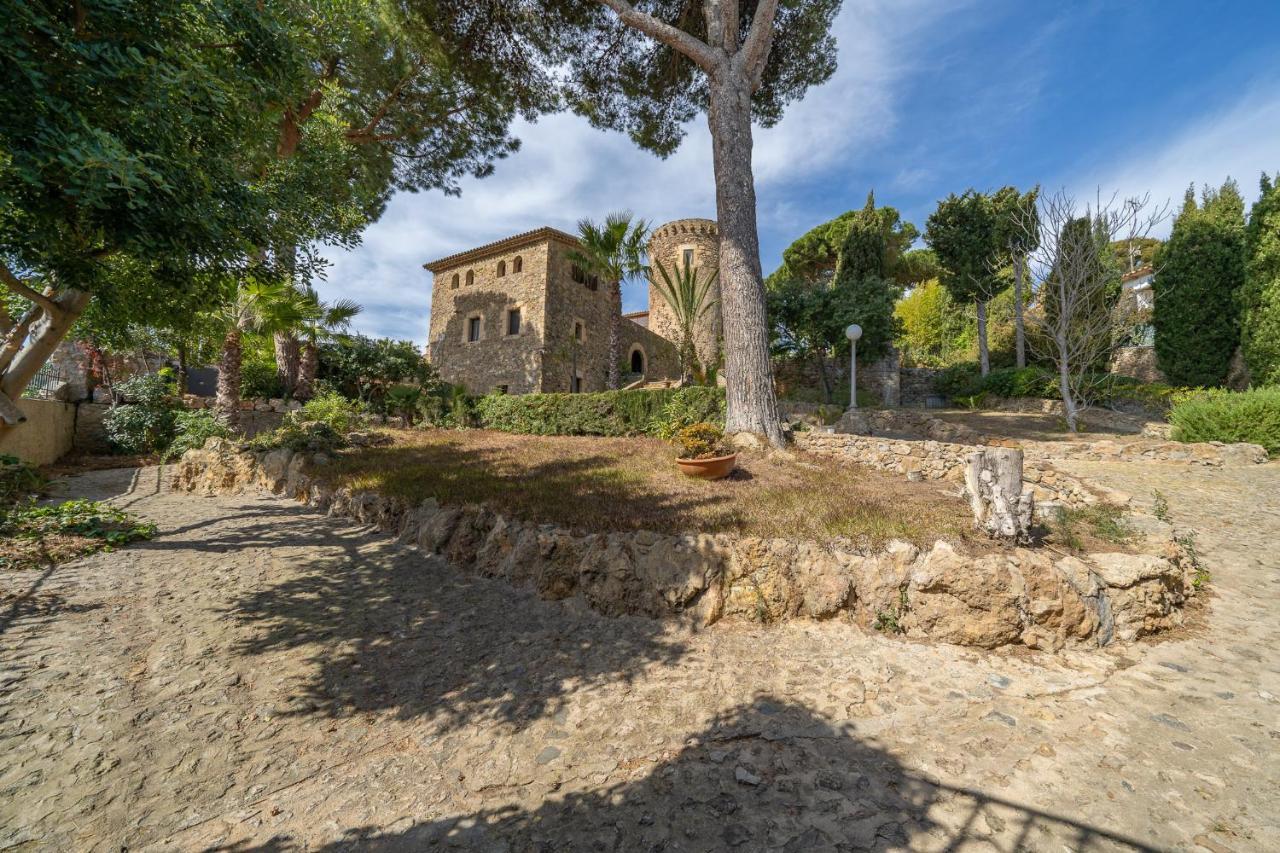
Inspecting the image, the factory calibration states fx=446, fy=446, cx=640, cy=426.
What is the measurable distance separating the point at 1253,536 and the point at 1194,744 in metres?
5.12

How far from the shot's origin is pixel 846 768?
2408 mm

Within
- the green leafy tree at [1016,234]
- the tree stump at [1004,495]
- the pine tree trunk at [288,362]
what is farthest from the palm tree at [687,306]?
the green leafy tree at [1016,234]

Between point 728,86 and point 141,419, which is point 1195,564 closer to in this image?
point 728,86

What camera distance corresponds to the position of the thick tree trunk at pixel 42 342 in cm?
427

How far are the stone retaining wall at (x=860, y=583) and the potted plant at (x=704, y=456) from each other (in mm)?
2561

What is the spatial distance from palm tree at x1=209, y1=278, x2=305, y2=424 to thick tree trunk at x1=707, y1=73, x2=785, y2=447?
10.1m

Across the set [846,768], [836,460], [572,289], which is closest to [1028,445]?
[836,460]

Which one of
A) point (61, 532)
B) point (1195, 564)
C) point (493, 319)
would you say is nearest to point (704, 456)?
point (1195, 564)

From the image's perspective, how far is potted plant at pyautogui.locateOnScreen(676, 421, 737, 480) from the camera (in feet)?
22.6

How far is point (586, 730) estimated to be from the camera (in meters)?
2.80

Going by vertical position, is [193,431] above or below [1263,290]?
below

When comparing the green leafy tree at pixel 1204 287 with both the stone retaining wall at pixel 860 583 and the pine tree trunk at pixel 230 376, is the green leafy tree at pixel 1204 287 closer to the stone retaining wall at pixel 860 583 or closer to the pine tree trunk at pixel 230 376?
the stone retaining wall at pixel 860 583

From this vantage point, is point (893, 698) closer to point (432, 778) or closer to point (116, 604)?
point (432, 778)

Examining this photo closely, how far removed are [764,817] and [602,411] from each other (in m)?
11.3
